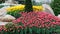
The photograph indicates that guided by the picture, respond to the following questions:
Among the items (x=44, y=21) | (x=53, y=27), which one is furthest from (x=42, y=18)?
(x=53, y=27)

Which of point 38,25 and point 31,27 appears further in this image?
point 38,25

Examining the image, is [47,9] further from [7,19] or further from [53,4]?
[53,4]

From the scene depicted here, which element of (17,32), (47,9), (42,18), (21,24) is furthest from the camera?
(47,9)

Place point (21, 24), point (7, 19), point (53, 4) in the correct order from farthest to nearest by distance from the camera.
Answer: point (53, 4), point (7, 19), point (21, 24)

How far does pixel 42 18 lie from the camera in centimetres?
1036

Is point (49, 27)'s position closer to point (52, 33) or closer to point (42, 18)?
point (52, 33)

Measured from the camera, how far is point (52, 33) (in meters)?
9.16

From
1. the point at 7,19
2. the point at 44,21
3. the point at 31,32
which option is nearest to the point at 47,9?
the point at 7,19

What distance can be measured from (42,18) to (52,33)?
132 centimetres

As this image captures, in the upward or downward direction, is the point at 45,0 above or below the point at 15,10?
below

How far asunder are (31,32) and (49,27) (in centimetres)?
67

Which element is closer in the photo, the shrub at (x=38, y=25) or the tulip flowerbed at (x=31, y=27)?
the tulip flowerbed at (x=31, y=27)

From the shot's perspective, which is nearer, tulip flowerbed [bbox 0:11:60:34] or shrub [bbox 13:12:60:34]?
tulip flowerbed [bbox 0:11:60:34]

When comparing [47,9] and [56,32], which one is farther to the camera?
[47,9]
